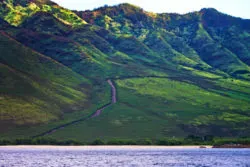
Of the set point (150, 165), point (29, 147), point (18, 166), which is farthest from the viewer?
point (29, 147)

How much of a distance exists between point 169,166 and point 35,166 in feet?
93.7

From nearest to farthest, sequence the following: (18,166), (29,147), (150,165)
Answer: (18,166) < (150,165) < (29,147)

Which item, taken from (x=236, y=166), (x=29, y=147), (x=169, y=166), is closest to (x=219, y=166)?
(x=236, y=166)

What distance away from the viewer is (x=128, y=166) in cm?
9988

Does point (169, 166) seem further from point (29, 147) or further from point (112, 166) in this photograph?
point (29, 147)

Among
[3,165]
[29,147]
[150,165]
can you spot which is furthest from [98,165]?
[29,147]

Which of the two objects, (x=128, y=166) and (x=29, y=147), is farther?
(x=29, y=147)

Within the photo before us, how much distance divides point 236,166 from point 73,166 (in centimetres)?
3533

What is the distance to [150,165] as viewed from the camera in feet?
341

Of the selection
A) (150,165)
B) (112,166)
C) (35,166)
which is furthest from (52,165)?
(150,165)

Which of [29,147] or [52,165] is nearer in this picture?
[52,165]

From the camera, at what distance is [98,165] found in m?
103

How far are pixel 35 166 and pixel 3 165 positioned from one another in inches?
290

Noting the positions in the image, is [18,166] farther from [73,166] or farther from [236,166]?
[236,166]
